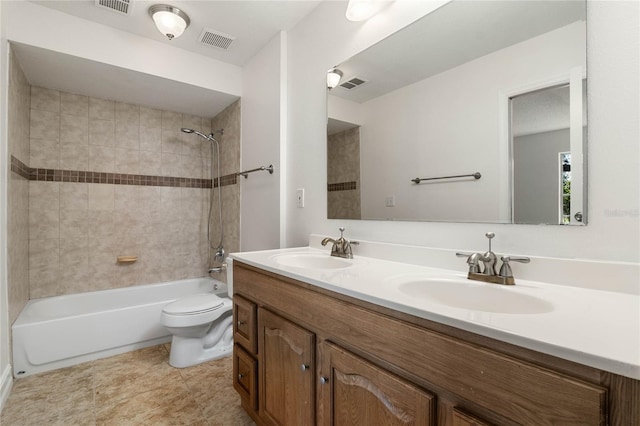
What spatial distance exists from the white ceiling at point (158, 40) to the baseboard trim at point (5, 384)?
2.00m

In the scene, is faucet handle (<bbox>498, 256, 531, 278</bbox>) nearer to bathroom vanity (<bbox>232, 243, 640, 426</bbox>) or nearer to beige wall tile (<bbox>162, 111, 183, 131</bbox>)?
bathroom vanity (<bbox>232, 243, 640, 426</bbox>)

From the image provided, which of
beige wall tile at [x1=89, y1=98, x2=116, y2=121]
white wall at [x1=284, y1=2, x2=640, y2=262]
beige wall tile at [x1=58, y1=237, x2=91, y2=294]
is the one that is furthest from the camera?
beige wall tile at [x1=89, y1=98, x2=116, y2=121]

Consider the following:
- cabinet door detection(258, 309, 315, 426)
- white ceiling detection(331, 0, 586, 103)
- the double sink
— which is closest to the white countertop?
the double sink

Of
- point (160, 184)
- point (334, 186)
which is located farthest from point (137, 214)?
point (334, 186)

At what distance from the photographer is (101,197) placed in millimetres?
2691

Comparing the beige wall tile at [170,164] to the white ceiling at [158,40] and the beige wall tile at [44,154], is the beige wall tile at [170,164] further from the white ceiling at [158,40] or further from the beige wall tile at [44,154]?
the beige wall tile at [44,154]

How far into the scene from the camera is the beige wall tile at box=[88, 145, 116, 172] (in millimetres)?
2646

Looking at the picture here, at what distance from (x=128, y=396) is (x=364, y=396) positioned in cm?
164

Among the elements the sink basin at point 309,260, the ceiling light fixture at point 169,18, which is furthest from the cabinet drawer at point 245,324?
the ceiling light fixture at point 169,18

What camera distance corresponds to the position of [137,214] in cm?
286

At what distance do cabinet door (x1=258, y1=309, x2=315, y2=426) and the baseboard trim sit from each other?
154 cm

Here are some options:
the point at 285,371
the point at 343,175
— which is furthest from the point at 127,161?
the point at 285,371

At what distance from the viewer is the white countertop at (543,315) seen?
438 mm

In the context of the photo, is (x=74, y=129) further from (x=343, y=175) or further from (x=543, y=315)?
(x=543, y=315)
